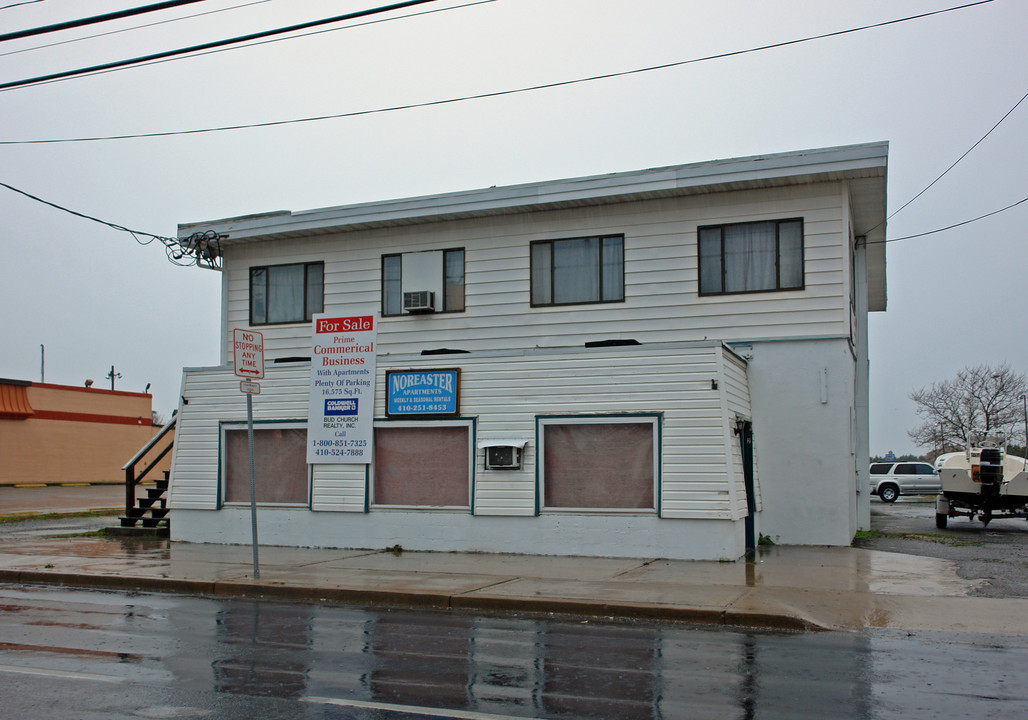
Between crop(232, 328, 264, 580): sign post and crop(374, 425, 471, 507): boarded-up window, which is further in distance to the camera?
crop(374, 425, 471, 507): boarded-up window

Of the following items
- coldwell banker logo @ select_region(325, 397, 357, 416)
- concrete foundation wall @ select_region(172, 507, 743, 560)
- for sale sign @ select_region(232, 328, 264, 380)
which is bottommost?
concrete foundation wall @ select_region(172, 507, 743, 560)

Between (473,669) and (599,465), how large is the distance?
7728 millimetres

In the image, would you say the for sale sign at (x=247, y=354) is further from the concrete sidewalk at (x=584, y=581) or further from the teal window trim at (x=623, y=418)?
the teal window trim at (x=623, y=418)

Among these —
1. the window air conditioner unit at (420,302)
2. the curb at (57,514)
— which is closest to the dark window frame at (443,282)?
the window air conditioner unit at (420,302)

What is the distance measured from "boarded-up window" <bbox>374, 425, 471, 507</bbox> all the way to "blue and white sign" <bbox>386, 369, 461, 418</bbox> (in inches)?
12.6

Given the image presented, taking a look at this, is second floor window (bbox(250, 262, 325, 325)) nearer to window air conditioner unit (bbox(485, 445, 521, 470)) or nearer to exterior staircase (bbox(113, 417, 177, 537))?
exterior staircase (bbox(113, 417, 177, 537))

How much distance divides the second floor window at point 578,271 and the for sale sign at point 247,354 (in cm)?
675

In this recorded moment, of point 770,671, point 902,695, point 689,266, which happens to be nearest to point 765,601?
point 770,671

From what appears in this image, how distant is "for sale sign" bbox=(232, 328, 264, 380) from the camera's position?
1304cm

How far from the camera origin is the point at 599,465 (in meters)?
15.2

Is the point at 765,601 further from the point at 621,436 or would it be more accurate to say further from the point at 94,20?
the point at 94,20

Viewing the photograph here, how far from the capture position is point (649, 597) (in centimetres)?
1094

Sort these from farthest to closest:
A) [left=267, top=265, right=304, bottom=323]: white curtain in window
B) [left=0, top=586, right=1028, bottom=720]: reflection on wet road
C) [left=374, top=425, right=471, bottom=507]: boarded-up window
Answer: [left=267, top=265, right=304, bottom=323]: white curtain in window → [left=374, top=425, right=471, bottom=507]: boarded-up window → [left=0, top=586, right=1028, bottom=720]: reflection on wet road

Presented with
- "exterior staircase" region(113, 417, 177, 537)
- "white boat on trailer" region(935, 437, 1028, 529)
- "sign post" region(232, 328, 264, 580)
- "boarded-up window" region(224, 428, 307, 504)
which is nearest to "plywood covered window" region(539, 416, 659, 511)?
"sign post" region(232, 328, 264, 580)
